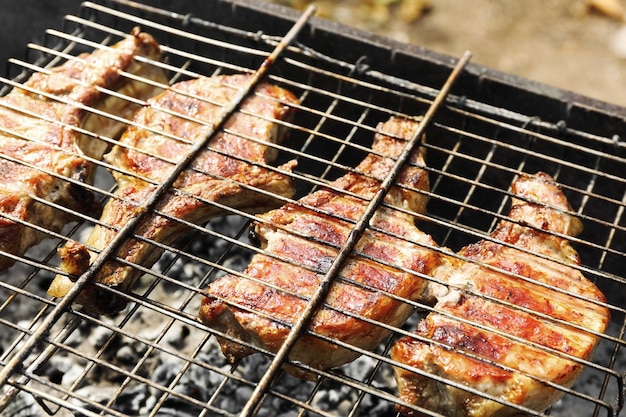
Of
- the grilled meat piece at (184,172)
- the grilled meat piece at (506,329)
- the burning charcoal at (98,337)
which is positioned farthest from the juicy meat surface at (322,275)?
the burning charcoal at (98,337)

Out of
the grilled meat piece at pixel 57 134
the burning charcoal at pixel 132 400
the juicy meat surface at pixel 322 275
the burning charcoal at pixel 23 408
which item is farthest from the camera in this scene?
the burning charcoal at pixel 132 400

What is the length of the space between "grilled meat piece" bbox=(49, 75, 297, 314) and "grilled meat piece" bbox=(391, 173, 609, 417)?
0.97 metres

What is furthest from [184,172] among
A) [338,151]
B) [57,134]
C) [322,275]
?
[338,151]

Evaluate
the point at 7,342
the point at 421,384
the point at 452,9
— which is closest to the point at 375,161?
the point at 421,384

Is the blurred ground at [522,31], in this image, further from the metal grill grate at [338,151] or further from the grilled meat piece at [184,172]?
the grilled meat piece at [184,172]

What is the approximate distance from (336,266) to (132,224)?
0.91 metres

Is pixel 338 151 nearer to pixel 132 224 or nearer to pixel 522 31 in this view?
pixel 132 224

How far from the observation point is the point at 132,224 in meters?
3.12

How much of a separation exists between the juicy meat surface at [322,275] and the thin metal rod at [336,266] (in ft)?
0.15

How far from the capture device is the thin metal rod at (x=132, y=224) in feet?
8.62

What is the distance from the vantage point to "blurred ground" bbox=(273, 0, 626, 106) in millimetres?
8336

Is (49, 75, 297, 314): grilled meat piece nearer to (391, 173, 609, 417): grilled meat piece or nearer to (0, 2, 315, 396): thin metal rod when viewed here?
(0, 2, 315, 396): thin metal rod

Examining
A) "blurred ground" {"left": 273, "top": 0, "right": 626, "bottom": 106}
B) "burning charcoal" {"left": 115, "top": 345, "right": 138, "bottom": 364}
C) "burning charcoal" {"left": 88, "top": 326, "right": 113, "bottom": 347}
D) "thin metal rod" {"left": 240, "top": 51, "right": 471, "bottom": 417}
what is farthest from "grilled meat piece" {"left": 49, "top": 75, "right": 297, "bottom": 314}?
"blurred ground" {"left": 273, "top": 0, "right": 626, "bottom": 106}

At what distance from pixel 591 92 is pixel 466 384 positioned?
6.27 metres
